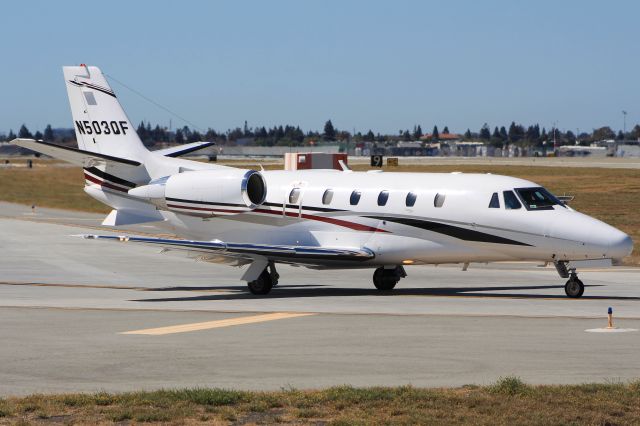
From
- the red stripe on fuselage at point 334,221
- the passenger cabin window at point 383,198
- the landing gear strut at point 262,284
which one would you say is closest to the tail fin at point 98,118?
the red stripe on fuselage at point 334,221

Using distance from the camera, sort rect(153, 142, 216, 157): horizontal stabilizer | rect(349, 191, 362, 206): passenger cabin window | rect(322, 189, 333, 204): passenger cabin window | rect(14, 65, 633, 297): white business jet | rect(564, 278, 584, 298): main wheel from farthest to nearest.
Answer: rect(153, 142, 216, 157): horizontal stabilizer, rect(322, 189, 333, 204): passenger cabin window, rect(349, 191, 362, 206): passenger cabin window, rect(14, 65, 633, 297): white business jet, rect(564, 278, 584, 298): main wheel

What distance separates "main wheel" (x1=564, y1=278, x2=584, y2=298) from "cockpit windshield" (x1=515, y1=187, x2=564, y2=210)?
1.76m

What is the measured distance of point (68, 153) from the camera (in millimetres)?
29891

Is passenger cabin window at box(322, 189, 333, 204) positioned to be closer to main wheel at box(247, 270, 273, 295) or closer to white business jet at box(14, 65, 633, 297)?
white business jet at box(14, 65, 633, 297)

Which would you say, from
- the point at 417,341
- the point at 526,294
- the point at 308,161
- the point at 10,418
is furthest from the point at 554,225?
the point at 308,161

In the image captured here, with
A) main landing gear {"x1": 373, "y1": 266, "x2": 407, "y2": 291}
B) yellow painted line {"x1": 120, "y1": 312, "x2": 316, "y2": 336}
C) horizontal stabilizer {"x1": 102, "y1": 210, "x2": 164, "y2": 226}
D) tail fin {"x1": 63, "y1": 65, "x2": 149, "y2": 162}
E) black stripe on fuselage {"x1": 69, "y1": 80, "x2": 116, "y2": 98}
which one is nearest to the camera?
yellow painted line {"x1": 120, "y1": 312, "x2": 316, "y2": 336}

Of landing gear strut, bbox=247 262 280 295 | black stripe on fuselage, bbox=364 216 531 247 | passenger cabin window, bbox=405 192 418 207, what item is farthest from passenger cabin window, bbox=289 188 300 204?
passenger cabin window, bbox=405 192 418 207

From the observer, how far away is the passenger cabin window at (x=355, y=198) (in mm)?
28234

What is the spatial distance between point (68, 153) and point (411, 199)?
30.1 feet

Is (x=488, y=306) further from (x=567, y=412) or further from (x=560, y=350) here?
(x=567, y=412)

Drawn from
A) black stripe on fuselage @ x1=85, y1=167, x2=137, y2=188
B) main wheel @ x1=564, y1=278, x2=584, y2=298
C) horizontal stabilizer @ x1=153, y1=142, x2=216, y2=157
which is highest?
horizontal stabilizer @ x1=153, y1=142, x2=216, y2=157

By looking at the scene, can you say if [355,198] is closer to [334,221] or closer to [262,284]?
[334,221]

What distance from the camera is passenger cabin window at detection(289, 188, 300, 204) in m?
29.1

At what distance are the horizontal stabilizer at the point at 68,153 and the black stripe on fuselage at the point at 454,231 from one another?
26.4 feet
